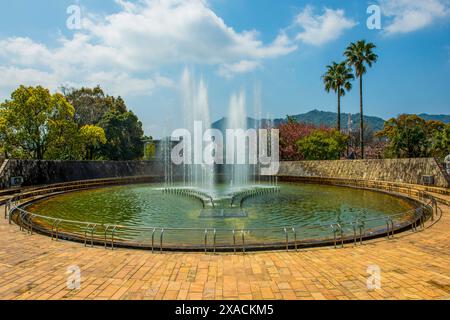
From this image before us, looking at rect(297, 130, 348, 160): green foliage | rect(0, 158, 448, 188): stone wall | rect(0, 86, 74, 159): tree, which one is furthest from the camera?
rect(297, 130, 348, 160): green foliage

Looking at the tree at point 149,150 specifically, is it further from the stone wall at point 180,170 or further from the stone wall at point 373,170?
the stone wall at point 373,170

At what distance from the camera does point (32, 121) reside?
32.9m

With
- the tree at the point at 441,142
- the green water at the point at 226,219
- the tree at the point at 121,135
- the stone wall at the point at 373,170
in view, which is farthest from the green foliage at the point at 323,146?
the tree at the point at 121,135

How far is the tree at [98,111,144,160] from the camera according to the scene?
49312 mm

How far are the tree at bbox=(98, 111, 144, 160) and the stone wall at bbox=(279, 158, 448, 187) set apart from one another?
27.5 m

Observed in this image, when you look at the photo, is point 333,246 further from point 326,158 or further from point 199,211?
point 326,158

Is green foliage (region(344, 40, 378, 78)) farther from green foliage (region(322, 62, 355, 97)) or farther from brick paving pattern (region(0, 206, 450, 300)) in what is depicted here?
brick paving pattern (region(0, 206, 450, 300))

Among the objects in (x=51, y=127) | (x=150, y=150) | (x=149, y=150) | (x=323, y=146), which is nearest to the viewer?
(x=51, y=127)

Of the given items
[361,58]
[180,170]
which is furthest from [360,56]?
[180,170]

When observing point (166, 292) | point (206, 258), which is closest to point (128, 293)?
point (166, 292)

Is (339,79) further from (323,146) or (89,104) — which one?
(89,104)

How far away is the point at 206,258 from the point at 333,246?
4.31 meters

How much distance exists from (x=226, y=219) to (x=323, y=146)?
32.4 metres

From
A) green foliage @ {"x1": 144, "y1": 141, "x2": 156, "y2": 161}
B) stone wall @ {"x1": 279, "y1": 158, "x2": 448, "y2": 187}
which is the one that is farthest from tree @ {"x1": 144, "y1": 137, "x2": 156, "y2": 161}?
stone wall @ {"x1": 279, "y1": 158, "x2": 448, "y2": 187}
